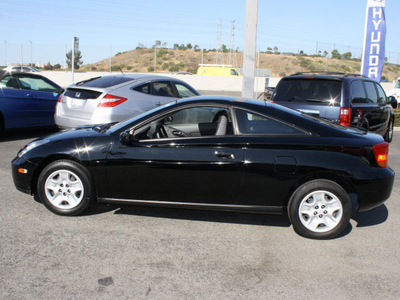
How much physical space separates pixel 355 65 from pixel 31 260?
2757 inches

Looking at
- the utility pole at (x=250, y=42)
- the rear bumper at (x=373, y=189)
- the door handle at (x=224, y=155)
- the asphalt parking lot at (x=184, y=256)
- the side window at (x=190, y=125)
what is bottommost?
the asphalt parking lot at (x=184, y=256)

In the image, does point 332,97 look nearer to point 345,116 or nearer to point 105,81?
point 345,116

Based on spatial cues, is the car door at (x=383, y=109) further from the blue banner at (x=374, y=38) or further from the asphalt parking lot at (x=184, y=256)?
the blue banner at (x=374, y=38)

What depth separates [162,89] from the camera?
872 centimetres

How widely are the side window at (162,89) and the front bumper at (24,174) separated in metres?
4.12

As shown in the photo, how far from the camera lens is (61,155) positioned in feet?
15.1

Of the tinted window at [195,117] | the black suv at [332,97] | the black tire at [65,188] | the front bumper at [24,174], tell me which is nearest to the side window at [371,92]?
the black suv at [332,97]

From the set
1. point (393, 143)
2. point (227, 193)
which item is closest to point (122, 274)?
point (227, 193)

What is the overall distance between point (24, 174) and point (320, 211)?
3385 millimetres

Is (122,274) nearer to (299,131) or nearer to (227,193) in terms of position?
(227,193)

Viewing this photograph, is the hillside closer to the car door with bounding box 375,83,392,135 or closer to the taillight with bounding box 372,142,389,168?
the car door with bounding box 375,83,392,135

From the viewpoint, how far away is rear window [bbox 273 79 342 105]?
7.07 metres

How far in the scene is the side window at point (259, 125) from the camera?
4367mm

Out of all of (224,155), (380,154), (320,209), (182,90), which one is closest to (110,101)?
(182,90)
